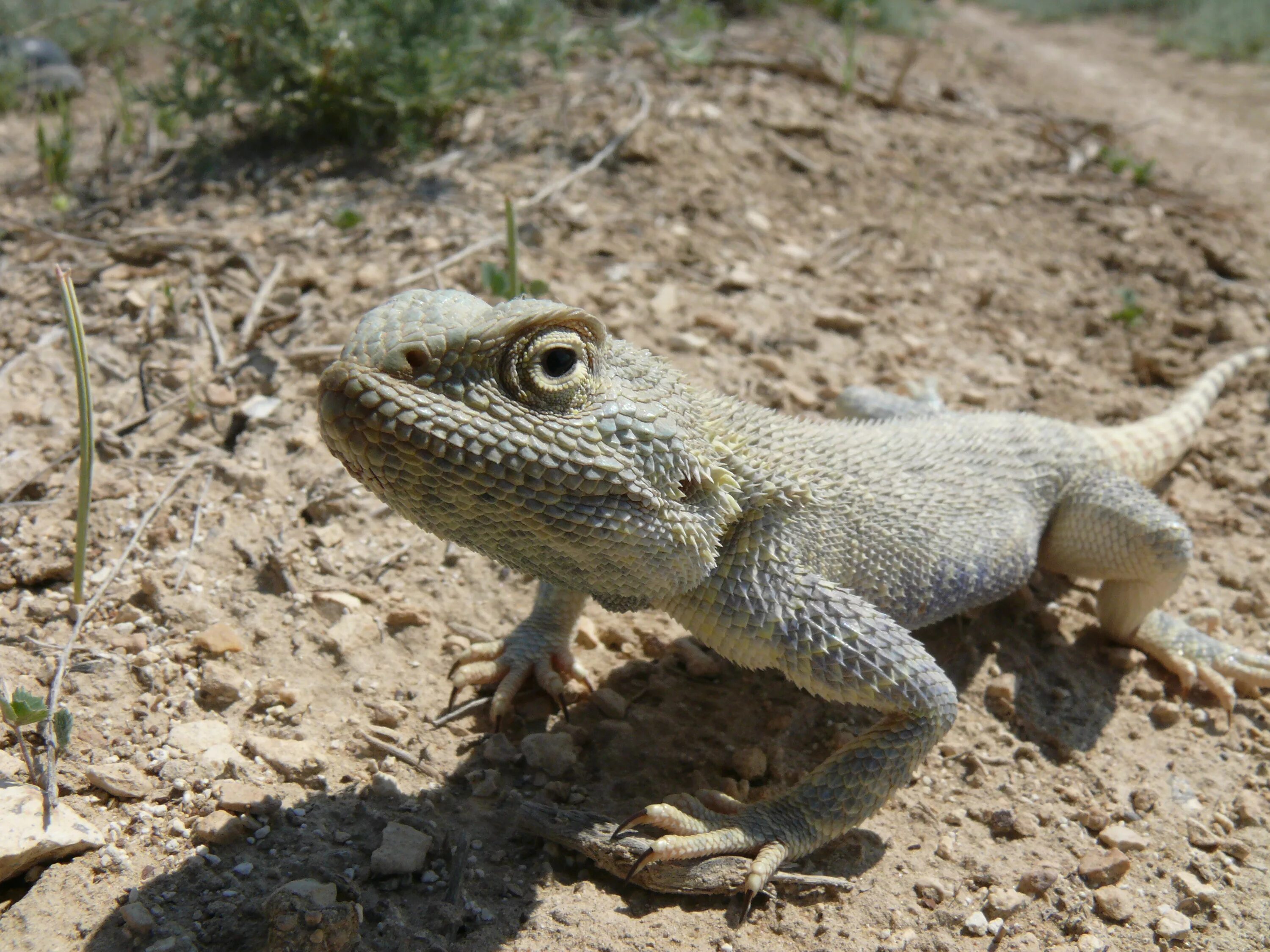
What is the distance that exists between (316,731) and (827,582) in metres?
1.84

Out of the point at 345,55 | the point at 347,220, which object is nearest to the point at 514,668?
the point at 347,220

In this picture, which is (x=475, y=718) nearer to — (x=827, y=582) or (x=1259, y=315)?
(x=827, y=582)

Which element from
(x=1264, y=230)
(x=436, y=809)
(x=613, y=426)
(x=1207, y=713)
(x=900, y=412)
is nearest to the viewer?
(x=613, y=426)

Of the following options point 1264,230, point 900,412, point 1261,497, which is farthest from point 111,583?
point 1264,230

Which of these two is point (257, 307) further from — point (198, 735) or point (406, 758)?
point (406, 758)

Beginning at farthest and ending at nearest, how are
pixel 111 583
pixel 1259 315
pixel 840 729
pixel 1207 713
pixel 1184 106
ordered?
pixel 1184 106 < pixel 1259 315 < pixel 1207 713 < pixel 840 729 < pixel 111 583

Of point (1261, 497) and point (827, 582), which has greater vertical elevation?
point (827, 582)

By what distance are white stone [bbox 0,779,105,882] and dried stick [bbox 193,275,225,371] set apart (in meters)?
2.51

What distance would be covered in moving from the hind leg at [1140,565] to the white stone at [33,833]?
383 centimetres

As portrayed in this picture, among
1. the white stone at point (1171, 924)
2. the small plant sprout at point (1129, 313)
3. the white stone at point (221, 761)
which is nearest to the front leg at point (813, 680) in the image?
the white stone at point (1171, 924)

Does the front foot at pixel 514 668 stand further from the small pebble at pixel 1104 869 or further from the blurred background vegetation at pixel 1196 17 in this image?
the blurred background vegetation at pixel 1196 17

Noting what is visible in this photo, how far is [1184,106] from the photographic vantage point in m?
11.1

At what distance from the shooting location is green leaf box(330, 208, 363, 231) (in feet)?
18.9

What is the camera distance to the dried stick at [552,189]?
5445 millimetres
